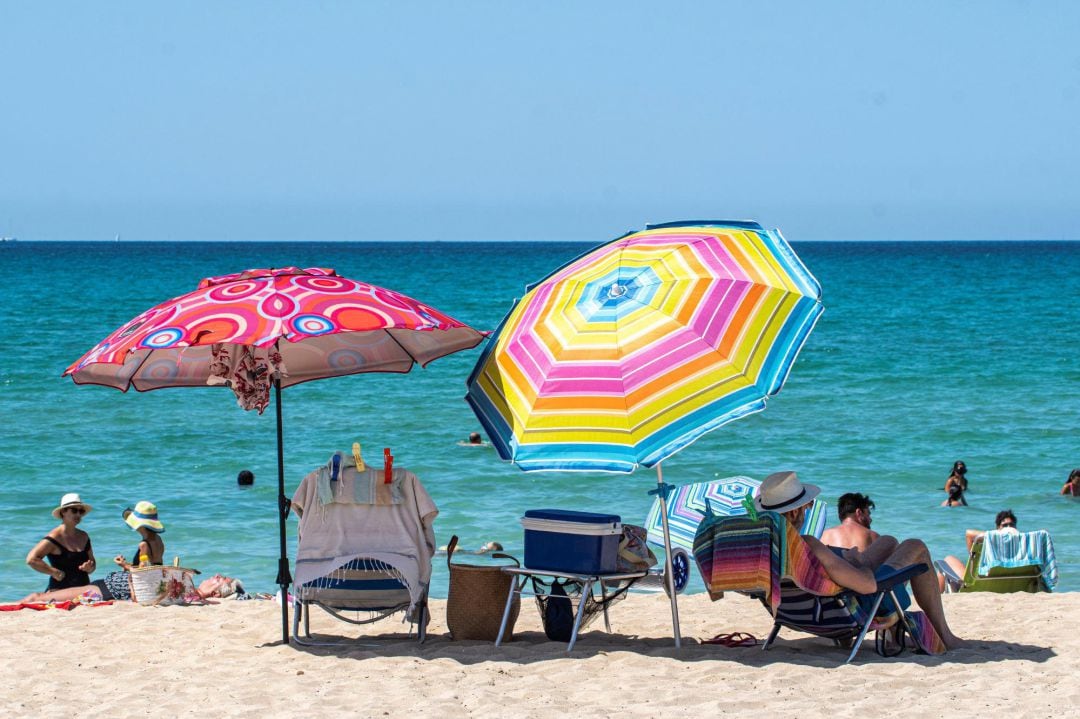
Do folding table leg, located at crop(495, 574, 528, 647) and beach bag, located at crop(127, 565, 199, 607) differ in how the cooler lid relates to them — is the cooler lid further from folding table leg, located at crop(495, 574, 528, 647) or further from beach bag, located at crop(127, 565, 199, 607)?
beach bag, located at crop(127, 565, 199, 607)

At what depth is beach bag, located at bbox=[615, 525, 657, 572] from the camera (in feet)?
20.5

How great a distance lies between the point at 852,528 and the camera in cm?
781

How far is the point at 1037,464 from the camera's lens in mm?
16094

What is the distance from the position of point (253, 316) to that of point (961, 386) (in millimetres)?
20030

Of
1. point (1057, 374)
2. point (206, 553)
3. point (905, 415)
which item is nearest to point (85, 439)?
point (206, 553)

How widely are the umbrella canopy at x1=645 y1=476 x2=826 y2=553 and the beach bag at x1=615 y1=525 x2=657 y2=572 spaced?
5.88ft

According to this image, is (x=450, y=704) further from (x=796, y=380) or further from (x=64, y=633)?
(x=796, y=380)

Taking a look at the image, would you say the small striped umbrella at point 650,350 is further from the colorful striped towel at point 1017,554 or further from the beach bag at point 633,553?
the colorful striped towel at point 1017,554

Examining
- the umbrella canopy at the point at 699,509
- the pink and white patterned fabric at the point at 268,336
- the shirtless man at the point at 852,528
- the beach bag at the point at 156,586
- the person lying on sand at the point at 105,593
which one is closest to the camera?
the pink and white patterned fabric at the point at 268,336

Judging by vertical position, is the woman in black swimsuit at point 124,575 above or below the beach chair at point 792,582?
below

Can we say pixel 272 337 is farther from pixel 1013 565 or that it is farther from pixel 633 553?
pixel 1013 565

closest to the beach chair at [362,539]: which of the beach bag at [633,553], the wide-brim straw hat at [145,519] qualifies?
the beach bag at [633,553]

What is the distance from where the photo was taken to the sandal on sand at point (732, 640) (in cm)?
655

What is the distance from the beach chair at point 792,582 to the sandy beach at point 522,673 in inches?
6.5
